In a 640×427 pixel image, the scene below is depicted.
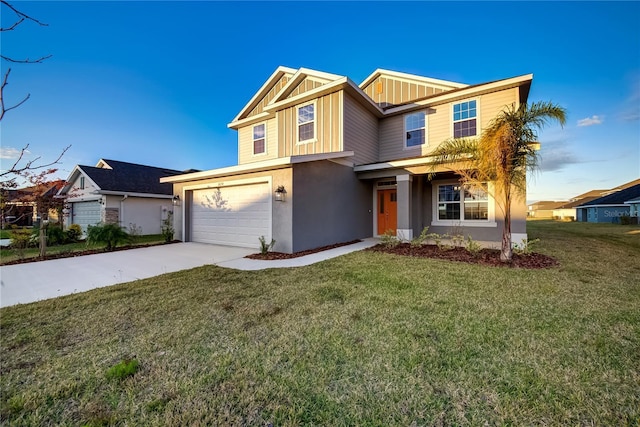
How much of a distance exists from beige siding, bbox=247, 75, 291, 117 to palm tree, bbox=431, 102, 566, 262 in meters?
9.46

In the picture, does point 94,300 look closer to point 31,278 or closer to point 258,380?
point 31,278

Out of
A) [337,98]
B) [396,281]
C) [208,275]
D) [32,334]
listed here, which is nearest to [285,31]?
[337,98]

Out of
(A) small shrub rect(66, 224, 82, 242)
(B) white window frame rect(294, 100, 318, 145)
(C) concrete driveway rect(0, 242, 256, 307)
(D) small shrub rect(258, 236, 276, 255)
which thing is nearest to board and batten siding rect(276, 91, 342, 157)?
(B) white window frame rect(294, 100, 318, 145)

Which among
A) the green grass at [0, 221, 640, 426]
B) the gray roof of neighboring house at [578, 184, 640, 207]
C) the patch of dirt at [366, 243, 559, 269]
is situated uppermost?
the gray roof of neighboring house at [578, 184, 640, 207]

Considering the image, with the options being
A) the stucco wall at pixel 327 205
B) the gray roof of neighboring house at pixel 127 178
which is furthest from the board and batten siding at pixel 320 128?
the gray roof of neighboring house at pixel 127 178

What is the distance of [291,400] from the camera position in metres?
1.98

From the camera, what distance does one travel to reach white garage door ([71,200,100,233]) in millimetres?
15172

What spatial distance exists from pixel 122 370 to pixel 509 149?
26.9 ft

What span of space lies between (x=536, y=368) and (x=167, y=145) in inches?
748

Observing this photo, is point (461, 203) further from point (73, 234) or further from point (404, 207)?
point (73, 234)

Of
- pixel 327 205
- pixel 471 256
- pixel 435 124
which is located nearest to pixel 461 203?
pixel 435 124

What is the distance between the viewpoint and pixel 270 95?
13500 millimetres

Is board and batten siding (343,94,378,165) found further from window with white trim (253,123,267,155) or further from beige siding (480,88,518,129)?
window with white trim (253,123,267,155)

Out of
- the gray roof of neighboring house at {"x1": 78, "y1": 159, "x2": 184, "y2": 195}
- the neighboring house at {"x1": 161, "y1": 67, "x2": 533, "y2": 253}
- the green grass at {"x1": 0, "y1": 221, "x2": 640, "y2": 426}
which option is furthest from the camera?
the gray roof of neighboring house at {"x1": 78, "y1": 159, "x2": 184, "y2": 195}
